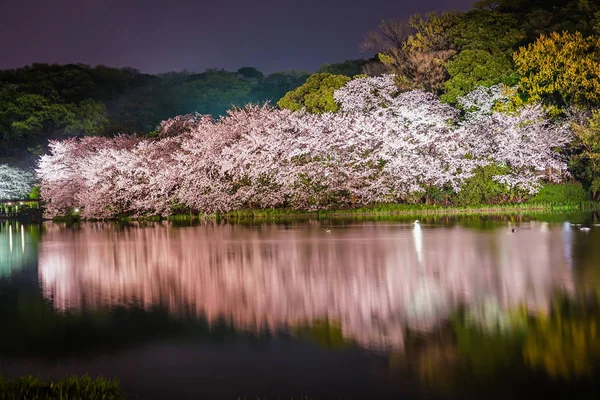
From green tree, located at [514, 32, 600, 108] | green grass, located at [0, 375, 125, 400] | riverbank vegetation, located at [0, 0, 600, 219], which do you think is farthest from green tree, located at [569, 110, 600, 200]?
green grass, located at [0, 375, 125, 400]

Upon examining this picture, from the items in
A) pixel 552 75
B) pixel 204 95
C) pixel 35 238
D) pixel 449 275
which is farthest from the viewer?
pixel 204 95

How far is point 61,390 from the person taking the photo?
572 centimetres

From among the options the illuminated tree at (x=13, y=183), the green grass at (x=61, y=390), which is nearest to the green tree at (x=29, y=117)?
the illuminated tree at (x=13, y=183)

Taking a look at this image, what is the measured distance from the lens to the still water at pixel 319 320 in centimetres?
661

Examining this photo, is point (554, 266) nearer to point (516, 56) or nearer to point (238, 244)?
point (238, 244)

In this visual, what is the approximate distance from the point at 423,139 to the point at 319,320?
27.7 m

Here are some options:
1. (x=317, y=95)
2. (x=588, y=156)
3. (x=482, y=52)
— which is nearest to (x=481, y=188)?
(x=588, y=156)

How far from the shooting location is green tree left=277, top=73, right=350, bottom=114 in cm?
4053

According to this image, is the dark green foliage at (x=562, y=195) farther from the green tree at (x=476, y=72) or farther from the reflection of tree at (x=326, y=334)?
the reflection of tree at (x=326, y=334)

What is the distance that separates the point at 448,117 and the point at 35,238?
22.8 meters

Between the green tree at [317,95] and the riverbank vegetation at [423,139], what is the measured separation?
97mm

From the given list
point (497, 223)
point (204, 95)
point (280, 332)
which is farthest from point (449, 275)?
point (204, 95)

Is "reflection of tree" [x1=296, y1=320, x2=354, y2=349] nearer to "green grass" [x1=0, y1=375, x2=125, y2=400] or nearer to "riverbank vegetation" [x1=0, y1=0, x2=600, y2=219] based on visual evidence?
"green grass" [x1=0, y1=375, x2=125, y2=400]

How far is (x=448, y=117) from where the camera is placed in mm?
37031
